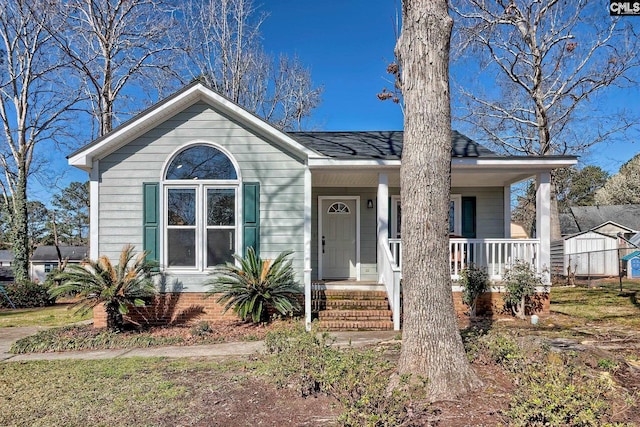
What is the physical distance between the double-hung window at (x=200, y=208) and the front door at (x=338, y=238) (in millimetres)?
2706

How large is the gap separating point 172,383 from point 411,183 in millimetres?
3338

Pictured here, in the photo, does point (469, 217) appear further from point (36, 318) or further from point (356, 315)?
point (36, 318)

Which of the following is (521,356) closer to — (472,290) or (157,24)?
(472,290)

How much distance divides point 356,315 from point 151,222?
4.38 meters

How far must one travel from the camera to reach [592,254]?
1797cm

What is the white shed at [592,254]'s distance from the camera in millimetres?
17469

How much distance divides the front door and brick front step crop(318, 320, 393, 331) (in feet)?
8.60

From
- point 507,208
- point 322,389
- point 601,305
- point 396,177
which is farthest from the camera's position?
point 507,208

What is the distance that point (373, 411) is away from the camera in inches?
107

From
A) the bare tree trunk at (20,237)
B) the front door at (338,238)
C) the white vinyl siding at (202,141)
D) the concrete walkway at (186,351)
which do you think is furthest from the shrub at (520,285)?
the bare tree trunk at (20,237)

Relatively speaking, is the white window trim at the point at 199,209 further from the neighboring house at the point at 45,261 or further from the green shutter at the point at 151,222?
the neighboring house at the point at 45,261

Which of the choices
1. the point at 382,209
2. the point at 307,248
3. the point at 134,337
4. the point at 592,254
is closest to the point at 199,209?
the point at 307,248

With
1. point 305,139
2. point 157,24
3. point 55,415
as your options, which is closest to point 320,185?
point 305,139

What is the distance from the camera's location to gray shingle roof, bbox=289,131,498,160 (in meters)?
7.81
